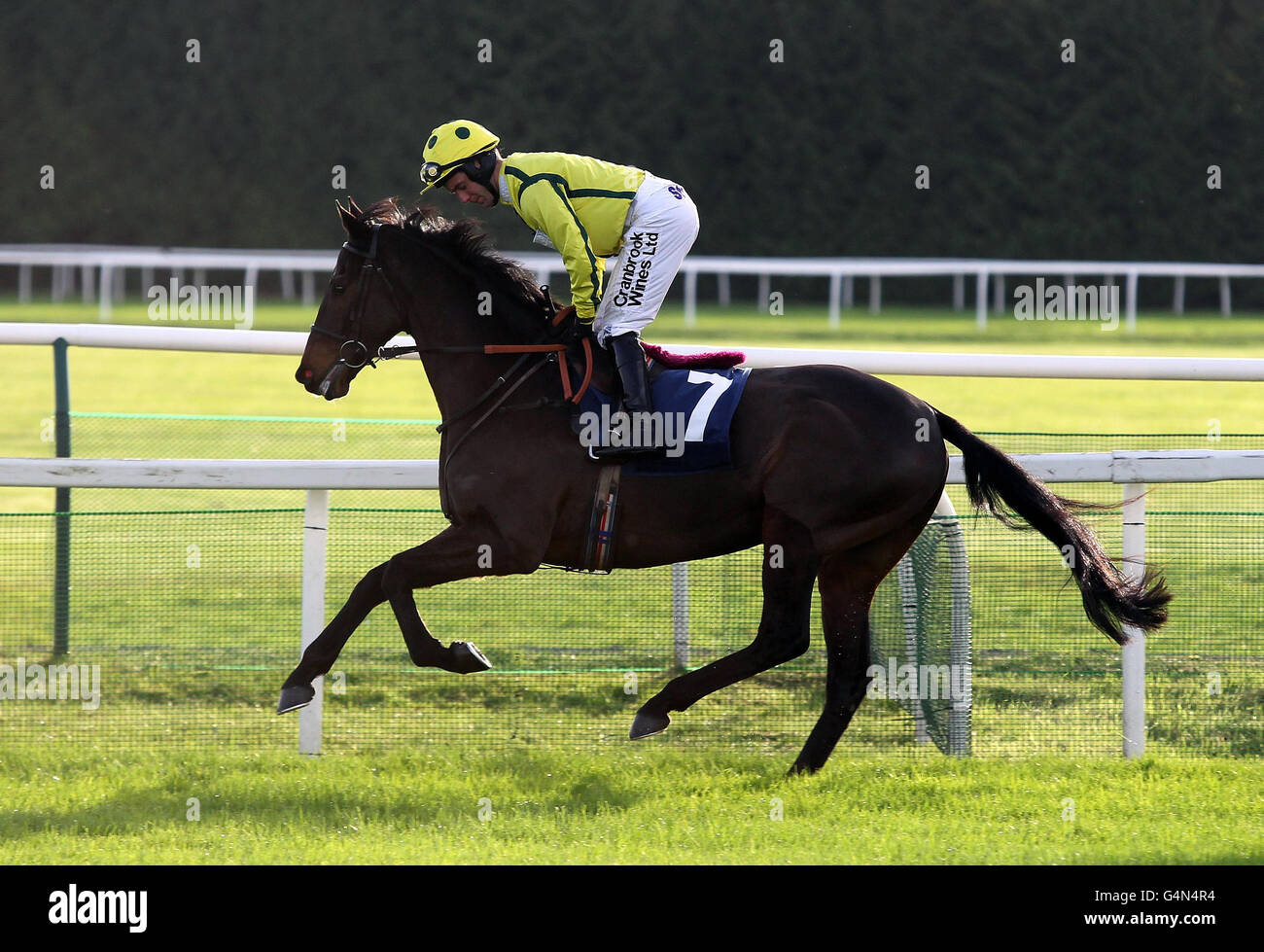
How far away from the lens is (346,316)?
4324 millimetres

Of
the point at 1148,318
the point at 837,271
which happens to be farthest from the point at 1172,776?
the point at 1148,318

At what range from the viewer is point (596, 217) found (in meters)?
4.29

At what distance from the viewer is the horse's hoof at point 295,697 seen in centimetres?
407

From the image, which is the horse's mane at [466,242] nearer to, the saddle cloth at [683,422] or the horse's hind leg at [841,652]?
the saddle cloth at [683,422]

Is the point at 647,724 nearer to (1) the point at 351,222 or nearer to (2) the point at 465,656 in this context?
(2) the point at 465,656

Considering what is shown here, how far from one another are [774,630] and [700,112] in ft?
85.8

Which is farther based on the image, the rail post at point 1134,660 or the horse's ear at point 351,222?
the rail post at point 1134,660
